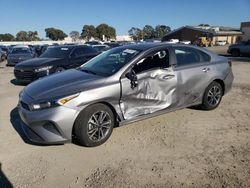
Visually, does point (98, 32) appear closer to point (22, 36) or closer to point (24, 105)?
A: point (22, 36)

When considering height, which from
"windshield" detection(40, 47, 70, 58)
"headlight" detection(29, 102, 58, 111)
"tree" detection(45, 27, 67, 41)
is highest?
"tree" detection(45, 27, 67, 41)

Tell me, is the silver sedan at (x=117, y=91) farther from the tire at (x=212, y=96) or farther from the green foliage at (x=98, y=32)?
the green foliage at (x=98, y=32)

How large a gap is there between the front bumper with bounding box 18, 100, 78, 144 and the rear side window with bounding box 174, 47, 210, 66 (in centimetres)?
252

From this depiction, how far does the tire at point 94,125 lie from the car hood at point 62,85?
0.38m

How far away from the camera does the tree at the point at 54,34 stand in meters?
107

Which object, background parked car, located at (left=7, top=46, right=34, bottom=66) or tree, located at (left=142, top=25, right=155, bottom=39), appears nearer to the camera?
background parked car, located at (left=7, top=46, right=34, bottom=66)

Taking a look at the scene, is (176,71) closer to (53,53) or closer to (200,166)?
(200,166)

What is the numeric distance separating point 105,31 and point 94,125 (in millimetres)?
88936

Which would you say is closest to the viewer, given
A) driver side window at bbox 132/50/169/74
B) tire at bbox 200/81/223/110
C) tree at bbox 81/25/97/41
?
driver side window at bbox 132/50/169/74

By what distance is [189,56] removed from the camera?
5.80 m

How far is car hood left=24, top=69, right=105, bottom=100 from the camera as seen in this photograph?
14.3ft

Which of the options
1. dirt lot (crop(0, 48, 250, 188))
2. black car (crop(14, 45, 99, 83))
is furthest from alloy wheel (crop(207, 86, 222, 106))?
black car (crop(14, 45, 99, 83))

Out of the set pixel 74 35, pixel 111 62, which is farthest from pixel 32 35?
pixel 111 62

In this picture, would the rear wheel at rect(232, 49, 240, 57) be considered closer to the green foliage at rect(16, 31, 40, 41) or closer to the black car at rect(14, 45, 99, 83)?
the black car at rect(14, 45, 99, 83)
